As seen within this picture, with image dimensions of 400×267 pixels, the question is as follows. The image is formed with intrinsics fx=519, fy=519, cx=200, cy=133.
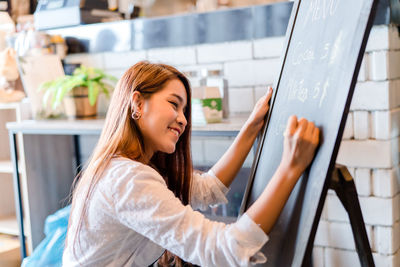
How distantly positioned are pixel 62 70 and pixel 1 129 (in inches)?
22.5

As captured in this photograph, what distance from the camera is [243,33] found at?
84.5 inches

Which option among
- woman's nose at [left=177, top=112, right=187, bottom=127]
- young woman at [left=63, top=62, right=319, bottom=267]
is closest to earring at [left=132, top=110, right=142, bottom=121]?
young woman at [left=63, top=62, right=319, bottom=267]

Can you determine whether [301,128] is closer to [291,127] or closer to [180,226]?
[291,127]

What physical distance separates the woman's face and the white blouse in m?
0.12

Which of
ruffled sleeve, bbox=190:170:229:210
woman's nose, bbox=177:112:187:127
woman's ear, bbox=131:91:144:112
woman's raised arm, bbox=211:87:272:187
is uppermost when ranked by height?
woman's ear, bbox=131:91:144:112

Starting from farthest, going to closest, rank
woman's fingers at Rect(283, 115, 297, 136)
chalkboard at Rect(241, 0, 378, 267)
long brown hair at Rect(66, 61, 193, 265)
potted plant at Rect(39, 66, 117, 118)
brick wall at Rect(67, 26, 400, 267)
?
1. potted plant at Rect(39, 66, 117, 118)
2. brick wall at Rect(67, 26, 400, 267)
3. long brown hair at Rect(66, 61, 193, 265)
4. woman's fingers at Rect(283, 115, 297, 136)
5. chalkboard at Rect(241, 0, 378, 267)

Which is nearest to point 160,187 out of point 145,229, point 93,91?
point 145,229

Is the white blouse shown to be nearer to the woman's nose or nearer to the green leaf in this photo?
the woman's nose

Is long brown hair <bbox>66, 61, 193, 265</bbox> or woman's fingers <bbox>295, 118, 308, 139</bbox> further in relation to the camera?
long brown hair <bbox>66, 61, 193, 265</bbox>

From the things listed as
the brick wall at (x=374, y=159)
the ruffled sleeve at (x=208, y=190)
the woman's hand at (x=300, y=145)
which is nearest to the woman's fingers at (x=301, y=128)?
the woman's hand at (x=300, y=145)

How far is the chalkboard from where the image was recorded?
95 cm

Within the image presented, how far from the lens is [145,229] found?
1.21m

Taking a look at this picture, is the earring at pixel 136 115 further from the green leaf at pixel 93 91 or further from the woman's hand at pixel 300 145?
the green leaf at pixel 93 91

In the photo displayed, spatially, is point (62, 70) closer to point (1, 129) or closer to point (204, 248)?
point (1, 129)
